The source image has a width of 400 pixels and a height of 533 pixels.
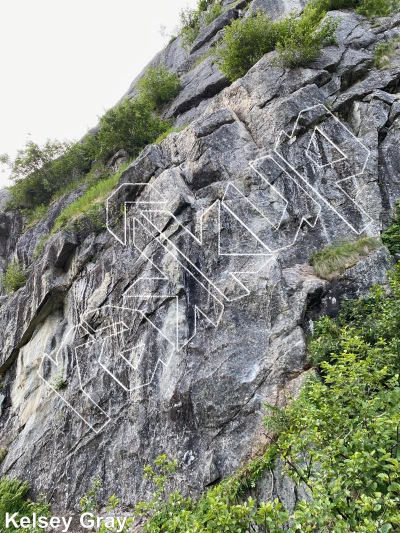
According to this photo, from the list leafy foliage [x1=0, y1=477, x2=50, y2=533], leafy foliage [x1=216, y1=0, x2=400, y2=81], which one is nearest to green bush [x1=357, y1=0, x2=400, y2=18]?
leafy foliage [x1=216, y1=0, x2=400, y2=81]

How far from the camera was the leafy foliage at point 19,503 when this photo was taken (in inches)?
333

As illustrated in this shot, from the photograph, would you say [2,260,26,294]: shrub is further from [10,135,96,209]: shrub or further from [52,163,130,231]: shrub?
[10,135,96,209]: shrub

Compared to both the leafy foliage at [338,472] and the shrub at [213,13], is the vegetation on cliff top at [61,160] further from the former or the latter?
the leafy foliage at [338,472]

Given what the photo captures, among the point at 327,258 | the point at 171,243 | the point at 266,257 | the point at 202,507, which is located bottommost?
the point at 327,258

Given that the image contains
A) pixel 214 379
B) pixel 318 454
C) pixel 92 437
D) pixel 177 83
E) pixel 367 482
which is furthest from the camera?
pixel 177 83

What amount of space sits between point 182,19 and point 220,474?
20517 mm

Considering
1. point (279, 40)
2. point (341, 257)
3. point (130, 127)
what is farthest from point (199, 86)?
point (341, 257)

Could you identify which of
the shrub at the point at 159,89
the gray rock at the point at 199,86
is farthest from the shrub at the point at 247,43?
the shrub at the point at 159,89

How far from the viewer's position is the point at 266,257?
27.3ft

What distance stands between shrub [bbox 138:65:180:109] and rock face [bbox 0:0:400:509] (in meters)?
5.01

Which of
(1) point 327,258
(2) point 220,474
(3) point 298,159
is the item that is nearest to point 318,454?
(2) point 220,474

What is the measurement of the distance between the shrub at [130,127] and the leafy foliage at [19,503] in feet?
35.3

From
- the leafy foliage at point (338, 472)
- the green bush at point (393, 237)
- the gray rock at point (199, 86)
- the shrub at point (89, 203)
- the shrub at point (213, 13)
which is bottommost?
the green bush at point (393, 237)

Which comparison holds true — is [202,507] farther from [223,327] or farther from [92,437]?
[92,437]
